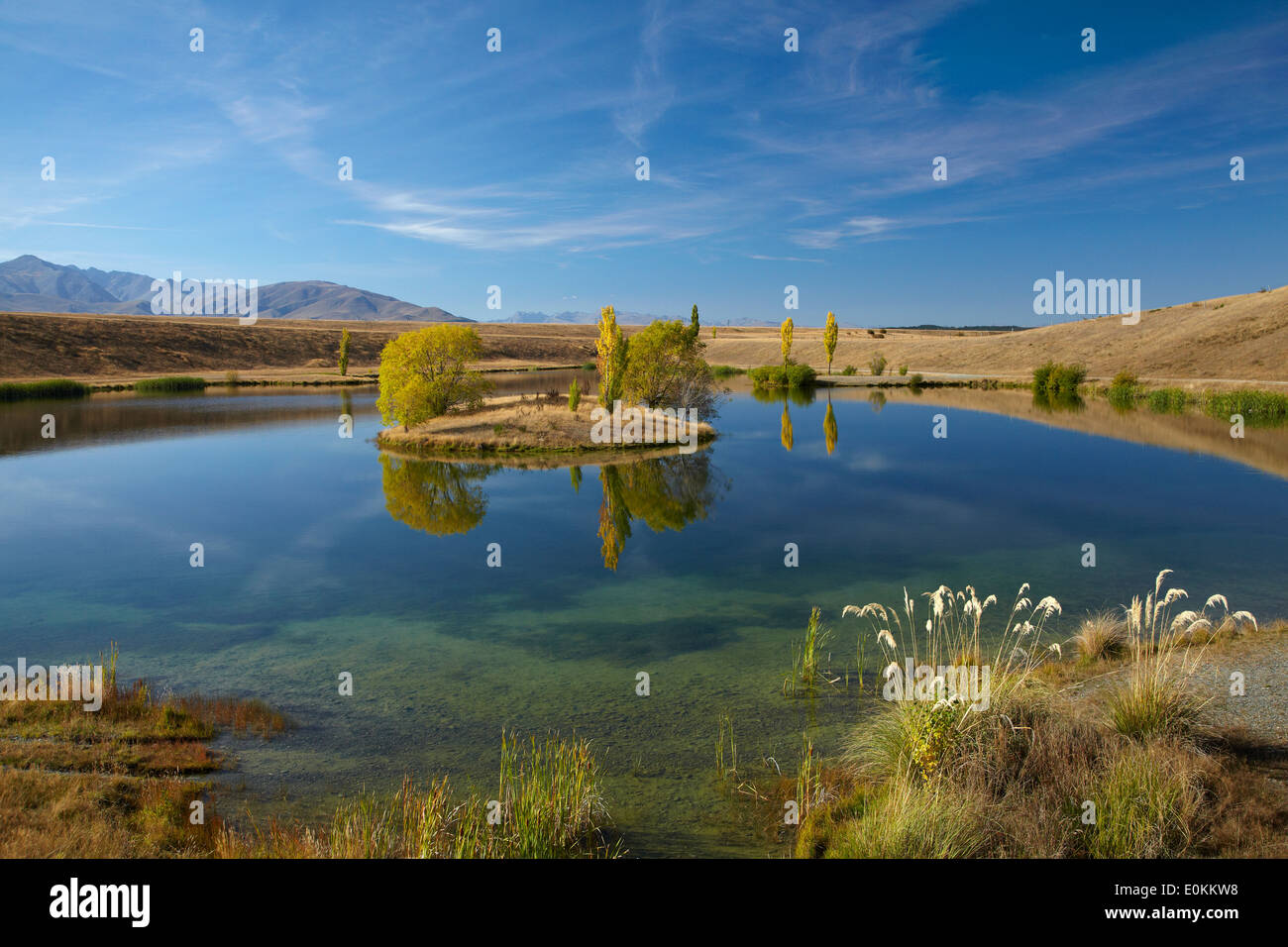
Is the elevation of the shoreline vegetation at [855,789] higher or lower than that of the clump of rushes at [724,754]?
higher

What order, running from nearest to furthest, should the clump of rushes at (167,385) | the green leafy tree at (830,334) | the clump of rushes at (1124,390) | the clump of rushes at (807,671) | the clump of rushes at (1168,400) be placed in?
the clump of rushes at (807,671)
the clump of rushes at (1168,400)
the clump of rushes at (1124,390)
the clump of rushes at (167,385)
the green leafy tree at (830,334)

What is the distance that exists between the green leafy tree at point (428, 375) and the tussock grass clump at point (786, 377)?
38015 millimetres

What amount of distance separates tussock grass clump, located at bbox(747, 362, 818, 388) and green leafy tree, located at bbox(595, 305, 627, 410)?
33.7m

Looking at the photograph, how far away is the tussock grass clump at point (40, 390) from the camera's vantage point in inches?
1996

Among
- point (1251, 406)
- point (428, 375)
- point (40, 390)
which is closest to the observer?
point (428, 375)

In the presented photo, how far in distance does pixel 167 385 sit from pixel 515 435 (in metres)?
43.5

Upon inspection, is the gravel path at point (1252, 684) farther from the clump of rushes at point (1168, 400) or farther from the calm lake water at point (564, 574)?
the clump of rushes at point (1168, 400)

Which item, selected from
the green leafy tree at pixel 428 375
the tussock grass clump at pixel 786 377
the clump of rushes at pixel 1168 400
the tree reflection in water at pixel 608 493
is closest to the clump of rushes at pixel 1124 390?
the clump of rushes at pixel 1168 400

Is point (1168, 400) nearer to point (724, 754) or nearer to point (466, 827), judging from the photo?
point (724, 754)

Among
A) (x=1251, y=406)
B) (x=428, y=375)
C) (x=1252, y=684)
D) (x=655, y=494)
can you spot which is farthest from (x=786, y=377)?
(x=1252, y=684)

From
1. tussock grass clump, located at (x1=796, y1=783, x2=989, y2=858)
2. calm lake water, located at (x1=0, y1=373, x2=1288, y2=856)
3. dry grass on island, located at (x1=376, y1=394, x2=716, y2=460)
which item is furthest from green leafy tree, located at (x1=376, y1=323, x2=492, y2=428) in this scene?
tussock grass clump, located at (x1=796, y1=783, x2=989, y2=858)

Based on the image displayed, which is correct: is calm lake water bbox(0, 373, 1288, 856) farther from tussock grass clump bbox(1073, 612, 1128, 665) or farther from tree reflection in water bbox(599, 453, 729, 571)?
tussock grass clump bbox(1073, 612, 1128, 665)

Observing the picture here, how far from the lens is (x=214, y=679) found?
391 inches

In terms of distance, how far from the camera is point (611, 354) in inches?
1457
